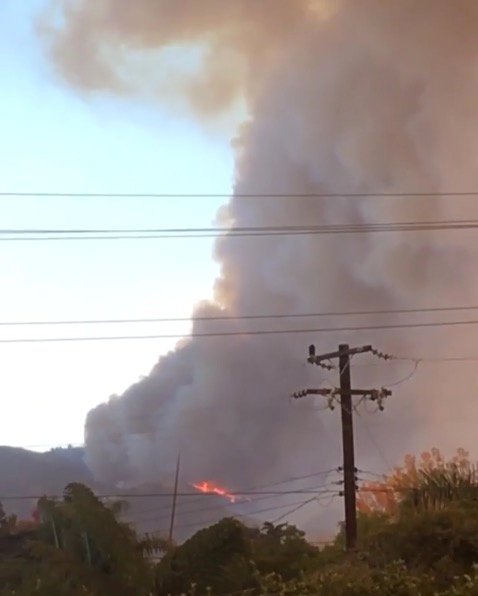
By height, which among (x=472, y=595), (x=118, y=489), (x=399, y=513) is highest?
(x=118, y=489)

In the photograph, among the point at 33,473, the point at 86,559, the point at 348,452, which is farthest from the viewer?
the point at 33,473

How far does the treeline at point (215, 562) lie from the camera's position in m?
18.3

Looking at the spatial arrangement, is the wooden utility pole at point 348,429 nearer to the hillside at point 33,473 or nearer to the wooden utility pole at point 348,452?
the wooden utility pole at point 348,452

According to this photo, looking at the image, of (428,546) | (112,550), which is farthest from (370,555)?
(112,550)

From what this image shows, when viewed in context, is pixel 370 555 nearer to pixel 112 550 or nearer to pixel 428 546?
pixel 428 546

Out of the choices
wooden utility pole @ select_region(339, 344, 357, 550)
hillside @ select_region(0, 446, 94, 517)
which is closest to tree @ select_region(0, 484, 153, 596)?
wooden utility pole @ select_region(339, 344, 357, 550)

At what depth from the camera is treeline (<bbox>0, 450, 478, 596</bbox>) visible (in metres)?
18.3

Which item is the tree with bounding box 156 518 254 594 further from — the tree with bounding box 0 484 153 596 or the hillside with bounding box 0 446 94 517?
the hillside with bounding box 0 446 94 517

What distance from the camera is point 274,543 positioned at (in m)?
29.6

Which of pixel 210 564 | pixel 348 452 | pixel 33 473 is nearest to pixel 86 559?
pixel 210 564

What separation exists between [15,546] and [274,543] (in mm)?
10586

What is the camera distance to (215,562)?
20062mm

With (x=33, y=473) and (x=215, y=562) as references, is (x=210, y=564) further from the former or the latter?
(x=33, y=473)

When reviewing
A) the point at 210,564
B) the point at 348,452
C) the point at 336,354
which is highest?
the point at 336,354
